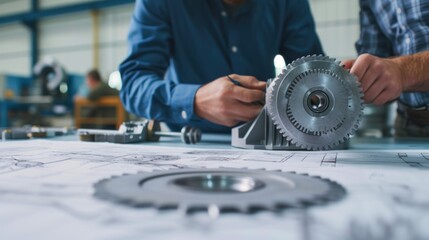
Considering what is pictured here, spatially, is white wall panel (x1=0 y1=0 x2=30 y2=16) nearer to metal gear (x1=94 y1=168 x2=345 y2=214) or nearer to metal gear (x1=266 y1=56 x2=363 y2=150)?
metal gear (x1=266 y1=56 x2=363 y2=150)

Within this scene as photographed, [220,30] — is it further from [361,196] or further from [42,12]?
[42,12]

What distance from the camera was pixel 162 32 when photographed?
1394mm

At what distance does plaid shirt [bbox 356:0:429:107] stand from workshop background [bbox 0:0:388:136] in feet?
14.6

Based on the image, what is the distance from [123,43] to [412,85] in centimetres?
688

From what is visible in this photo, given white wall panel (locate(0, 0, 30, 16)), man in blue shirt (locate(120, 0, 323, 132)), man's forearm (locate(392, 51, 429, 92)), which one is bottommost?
man's forearm (locate(392, 51, 429, 92))

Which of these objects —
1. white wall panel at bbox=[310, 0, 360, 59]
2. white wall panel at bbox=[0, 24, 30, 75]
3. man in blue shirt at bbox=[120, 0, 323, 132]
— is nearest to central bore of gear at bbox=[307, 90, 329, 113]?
man in blue shirt at bbox=[120, 0, 323, 132]

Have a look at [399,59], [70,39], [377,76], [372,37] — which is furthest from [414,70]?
[70,39]

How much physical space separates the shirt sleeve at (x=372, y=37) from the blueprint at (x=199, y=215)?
1.06 meters

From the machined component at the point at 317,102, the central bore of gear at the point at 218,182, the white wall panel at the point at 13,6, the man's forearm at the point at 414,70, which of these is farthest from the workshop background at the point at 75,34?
the central bore of gear at the point at 218,182

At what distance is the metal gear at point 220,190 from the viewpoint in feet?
1.20

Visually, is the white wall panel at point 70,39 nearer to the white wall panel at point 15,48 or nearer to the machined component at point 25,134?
the white wall panel at point 15,48

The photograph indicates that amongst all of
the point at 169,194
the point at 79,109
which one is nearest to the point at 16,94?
the point at 79,109

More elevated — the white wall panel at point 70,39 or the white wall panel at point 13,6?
the white wall panel at point 13,6

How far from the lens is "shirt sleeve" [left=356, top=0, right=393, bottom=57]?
1636 millimetres
